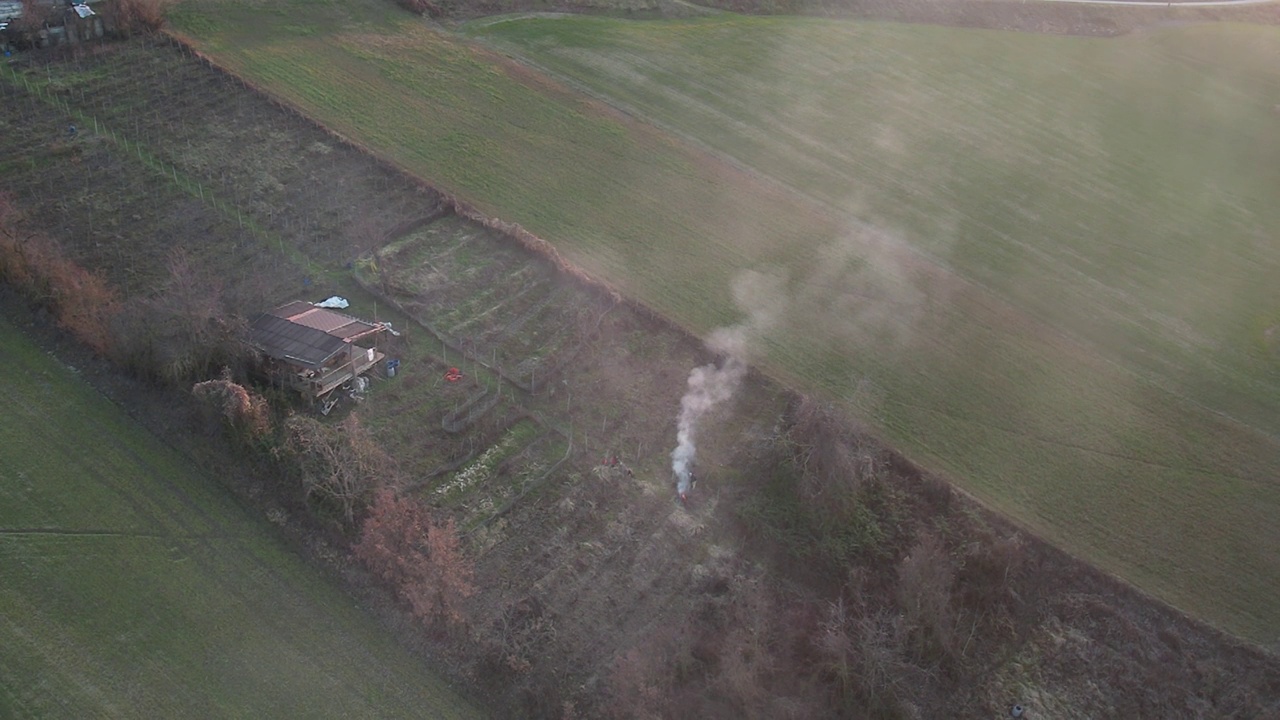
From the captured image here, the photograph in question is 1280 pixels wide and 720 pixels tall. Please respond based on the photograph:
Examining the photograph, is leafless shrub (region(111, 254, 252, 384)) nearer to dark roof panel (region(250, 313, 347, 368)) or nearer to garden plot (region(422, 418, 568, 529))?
dark roof panel (region(250, 313, 347, 368))

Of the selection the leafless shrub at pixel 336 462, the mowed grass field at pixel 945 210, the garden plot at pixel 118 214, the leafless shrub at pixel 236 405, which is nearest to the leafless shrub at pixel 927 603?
the mowed grass field at pixel 945 210

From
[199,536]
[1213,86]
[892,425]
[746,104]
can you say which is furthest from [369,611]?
[1213,86]

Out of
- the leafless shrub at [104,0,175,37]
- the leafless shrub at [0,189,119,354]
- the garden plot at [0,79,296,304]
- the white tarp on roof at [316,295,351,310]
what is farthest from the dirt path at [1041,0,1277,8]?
the leafless shrub at [0,189,119,354]

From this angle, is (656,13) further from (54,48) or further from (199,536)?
(199,536)

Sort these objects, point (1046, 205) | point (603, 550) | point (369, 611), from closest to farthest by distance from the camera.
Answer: point (369, 611) → point (603, 550) → point (1046, 205)

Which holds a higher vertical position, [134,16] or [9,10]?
[9,10]

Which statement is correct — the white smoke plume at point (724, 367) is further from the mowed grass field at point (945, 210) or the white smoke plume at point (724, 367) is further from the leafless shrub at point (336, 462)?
the leafless shrub at point (336, 462)

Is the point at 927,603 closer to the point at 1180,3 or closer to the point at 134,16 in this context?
the point at 134,16

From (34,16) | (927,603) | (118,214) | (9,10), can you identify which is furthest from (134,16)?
(927,603)
